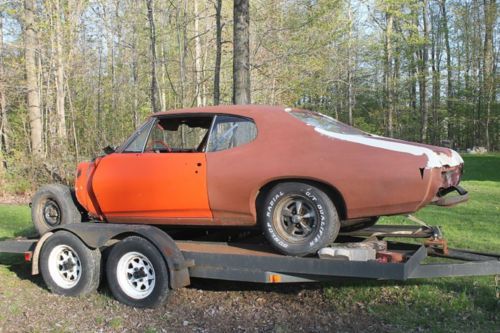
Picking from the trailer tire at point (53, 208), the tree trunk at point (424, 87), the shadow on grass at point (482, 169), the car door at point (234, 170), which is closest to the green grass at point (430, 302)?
the car door at point (234, 170)

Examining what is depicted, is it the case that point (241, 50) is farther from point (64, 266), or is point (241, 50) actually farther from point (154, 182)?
point (64, 266)

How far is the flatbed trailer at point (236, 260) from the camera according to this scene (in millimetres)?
4707

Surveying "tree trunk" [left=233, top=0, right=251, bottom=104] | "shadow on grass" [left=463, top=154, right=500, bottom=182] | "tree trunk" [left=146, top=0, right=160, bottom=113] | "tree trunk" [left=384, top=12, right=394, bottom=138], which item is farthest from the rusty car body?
"tree trunk" [left=384, top=12, right=394, bottom=138]

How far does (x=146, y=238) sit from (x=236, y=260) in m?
0.98

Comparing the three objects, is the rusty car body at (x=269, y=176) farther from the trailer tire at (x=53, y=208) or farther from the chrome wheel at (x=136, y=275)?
the chrome wheel at (x=136, y=275)

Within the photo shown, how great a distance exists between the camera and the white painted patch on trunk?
14.9 feet

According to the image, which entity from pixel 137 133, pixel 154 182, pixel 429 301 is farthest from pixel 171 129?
pixel 429 301

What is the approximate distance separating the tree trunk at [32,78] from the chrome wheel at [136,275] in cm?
1256

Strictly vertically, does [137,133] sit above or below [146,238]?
above

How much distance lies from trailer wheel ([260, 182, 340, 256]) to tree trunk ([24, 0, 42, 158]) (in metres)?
13.7

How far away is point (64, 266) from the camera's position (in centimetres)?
594

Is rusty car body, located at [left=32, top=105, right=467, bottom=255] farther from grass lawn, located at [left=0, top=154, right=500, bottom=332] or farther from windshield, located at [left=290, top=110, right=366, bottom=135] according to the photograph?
grass lawn, located at [left=0, top=154, right=500, bottom=332]

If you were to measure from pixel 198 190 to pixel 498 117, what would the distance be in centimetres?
3729

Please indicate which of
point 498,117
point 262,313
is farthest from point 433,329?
point 498,117
